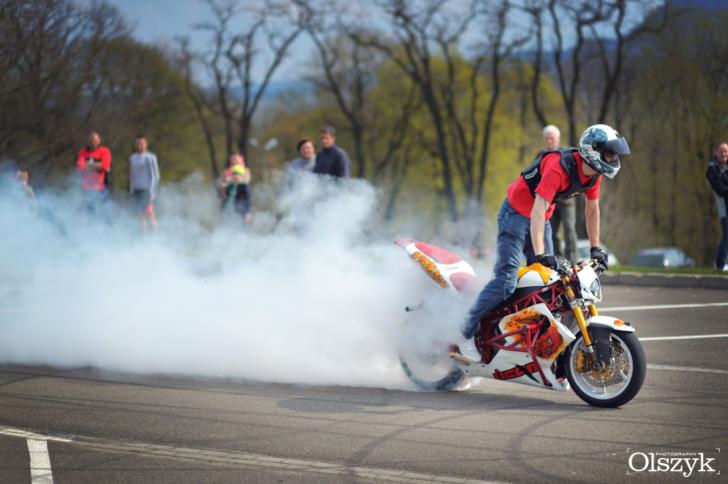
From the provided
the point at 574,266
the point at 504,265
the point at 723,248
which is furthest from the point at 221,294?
the point at 723,248

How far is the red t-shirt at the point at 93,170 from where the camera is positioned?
1636cm

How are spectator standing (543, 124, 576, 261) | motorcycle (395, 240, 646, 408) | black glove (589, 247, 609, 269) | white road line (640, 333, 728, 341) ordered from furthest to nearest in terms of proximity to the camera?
spectator standing (543, 124, 576, 261)
white road line (640, 333, 728, 341)
black glove (589, 247, 609, 269)
motorcycle (395, 240, 646, 408)

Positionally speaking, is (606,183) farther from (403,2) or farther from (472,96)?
(403,2)

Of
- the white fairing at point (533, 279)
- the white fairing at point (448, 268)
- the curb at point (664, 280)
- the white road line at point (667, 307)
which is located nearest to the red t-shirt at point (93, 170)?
the white road line at point (667, 307)

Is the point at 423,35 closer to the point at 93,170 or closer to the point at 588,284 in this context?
the point at 93,170

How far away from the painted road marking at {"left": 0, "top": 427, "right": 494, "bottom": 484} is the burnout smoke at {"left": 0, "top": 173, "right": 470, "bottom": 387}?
7.86 ft

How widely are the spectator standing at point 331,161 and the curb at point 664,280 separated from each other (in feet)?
18.6

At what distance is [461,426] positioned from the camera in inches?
261

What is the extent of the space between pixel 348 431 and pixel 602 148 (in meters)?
2.93

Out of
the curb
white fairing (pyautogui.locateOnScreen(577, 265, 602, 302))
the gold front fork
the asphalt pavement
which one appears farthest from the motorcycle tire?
the curb

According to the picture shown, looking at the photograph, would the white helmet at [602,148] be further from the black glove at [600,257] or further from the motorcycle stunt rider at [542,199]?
the black glove at [600,257]

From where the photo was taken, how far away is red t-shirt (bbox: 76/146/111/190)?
1636cm

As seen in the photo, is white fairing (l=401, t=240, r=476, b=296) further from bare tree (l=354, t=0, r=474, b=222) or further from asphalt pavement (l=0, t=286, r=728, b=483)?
bare tree (l=354, t=0, r=474, b=222)

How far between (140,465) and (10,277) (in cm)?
614
